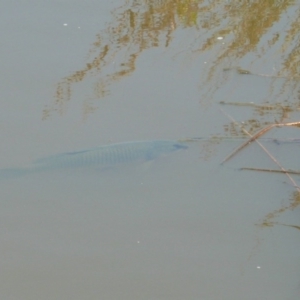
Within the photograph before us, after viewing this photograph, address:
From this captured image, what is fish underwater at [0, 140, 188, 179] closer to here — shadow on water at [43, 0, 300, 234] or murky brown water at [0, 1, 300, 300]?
murky brown water at [0, 1, 300, 300]

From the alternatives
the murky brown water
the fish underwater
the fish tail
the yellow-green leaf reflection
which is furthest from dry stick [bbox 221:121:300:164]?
the fish tail

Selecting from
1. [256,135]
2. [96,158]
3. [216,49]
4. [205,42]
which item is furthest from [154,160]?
[205,42]

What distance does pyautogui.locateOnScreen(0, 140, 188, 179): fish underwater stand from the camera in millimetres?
4211

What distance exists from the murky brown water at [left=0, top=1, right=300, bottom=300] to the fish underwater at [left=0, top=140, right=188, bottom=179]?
0.17ft

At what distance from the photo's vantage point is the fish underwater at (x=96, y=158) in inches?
166

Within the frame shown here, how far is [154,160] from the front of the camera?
4.36m

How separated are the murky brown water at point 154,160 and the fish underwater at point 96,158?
5 centimetres

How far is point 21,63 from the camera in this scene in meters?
5.34

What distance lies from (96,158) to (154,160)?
392 mm

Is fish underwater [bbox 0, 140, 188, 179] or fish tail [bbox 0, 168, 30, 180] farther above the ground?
fish underwater [bbox 0, 140, 188, 179]

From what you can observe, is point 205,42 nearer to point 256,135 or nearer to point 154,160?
point 256,135

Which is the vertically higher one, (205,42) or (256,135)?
(205,42)

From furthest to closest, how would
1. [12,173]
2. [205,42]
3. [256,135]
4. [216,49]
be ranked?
[205,42] < [216,49] < [256,135] < [12,173]

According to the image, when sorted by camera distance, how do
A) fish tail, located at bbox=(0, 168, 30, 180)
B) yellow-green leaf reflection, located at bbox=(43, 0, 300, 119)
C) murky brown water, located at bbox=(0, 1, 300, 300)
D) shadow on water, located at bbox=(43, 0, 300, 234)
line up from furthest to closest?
yellow-green leaf reflection, located at bbox=(43, 0, 300, 119), shadow on water, located at bbox=(43, 0, 300, 234), fish tail, located at bbox=(0, 168, 30, 180), murky brown water, located at bbox=(0, 1, 300, 300)
